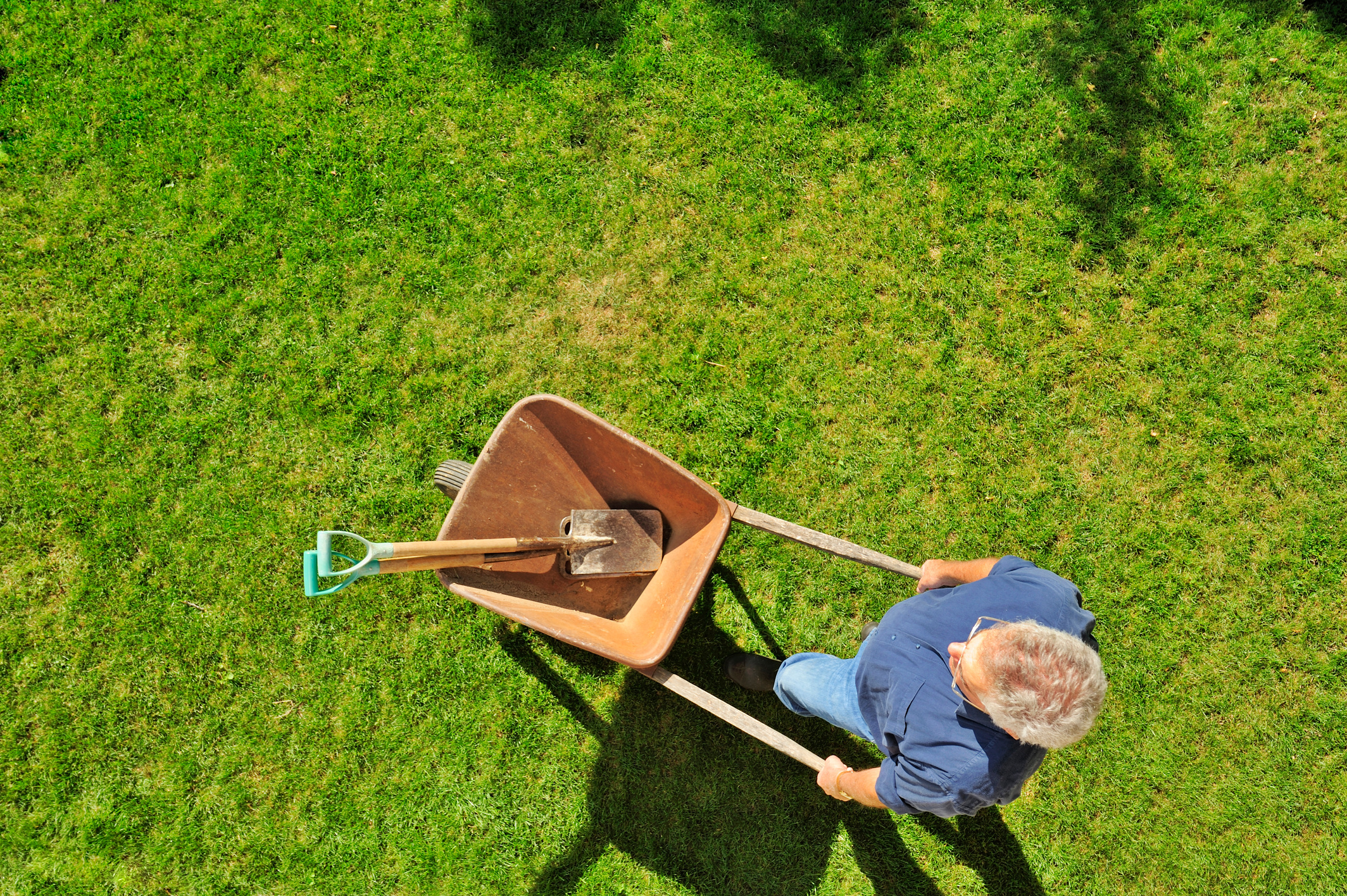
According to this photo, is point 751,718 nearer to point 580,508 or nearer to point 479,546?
point 580,508

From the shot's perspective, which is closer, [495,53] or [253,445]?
[253,445]

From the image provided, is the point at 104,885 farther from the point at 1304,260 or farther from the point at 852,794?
the point at 1304,260

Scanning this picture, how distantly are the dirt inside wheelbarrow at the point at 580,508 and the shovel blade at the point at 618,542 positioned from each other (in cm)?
8

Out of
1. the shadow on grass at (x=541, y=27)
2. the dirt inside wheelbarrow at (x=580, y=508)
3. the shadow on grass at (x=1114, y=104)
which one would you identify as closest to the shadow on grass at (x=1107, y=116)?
the shadow on grass at (x=1114, y=104)

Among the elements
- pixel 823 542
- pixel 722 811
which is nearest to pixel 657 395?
pixel 823 542

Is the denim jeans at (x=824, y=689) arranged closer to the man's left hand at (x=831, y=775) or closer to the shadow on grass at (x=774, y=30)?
the man's left hand at (x=831, y=775)

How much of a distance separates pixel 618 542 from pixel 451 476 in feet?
3.25

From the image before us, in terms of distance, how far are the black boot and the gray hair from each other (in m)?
1.82

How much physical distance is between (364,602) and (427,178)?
265 cm

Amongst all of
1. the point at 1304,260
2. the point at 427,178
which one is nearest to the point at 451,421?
the point at 427,178

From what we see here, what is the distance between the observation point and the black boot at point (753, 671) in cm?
413

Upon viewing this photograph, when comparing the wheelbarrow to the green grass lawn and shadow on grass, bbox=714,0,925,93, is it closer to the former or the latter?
the green grass lawn

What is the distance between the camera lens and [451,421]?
4438mm

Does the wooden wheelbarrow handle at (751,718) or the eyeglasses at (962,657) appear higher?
the eyeglasses at (962,657)
